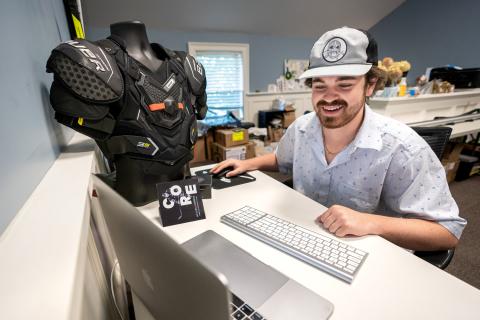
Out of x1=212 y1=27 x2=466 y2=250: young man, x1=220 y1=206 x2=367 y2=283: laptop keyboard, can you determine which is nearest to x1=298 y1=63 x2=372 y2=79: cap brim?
x1=212 y1=27 x2=466 y2=250: young man

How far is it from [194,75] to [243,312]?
32.2 inches

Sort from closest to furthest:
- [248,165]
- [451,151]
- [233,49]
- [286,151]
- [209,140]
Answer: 1. [248,165]
2. [286,151]
3. [451,151]
4. [209,140]
5. [233,49]

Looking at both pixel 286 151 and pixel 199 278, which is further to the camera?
pixel 286 151

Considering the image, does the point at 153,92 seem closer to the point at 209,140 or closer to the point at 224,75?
the point at 209,140

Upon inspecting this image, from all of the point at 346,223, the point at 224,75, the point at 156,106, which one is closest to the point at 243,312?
the point at 346,223

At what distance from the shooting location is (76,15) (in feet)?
5.27

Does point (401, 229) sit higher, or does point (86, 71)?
point (86, 71)

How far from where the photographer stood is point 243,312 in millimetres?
489

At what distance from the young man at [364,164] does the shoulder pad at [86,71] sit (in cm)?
57

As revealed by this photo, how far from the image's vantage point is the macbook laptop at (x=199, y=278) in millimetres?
254

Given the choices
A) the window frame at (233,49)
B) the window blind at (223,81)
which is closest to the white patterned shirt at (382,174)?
the window blind at (223,81)

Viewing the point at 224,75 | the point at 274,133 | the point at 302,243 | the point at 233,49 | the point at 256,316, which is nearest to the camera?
the point at 256,316

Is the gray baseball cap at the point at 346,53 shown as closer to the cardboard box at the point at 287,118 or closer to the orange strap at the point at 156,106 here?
the orange strap at the point at 156,106

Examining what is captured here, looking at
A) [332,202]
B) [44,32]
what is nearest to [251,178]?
[332,202]
